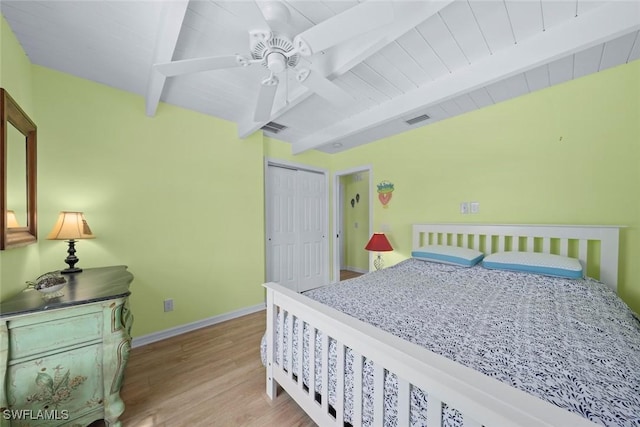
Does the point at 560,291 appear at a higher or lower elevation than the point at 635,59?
lower

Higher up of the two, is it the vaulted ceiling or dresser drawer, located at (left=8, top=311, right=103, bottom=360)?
the vaulted ceiling

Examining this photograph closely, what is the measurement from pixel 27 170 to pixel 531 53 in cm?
350

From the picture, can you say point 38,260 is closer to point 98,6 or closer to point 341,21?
point 98,6

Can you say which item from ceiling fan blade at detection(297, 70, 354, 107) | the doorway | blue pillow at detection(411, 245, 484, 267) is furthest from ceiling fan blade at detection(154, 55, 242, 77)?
the doorway

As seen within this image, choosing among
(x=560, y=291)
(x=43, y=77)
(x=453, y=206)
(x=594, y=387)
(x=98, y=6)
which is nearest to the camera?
(x=594, y=387)

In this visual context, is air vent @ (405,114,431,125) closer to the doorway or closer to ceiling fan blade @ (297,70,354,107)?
ceiling fan blade @ (297,70,354,107)

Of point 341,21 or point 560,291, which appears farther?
point 560,291

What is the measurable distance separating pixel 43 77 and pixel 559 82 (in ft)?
13.9

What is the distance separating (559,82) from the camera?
192 centimetres

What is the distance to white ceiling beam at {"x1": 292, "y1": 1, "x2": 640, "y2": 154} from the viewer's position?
1.21 m

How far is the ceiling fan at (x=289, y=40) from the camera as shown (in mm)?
1005

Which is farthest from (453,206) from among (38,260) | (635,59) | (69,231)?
(38,260)

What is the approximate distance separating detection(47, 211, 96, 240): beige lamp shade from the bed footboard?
1514 mm

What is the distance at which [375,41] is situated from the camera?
53.1 inches
